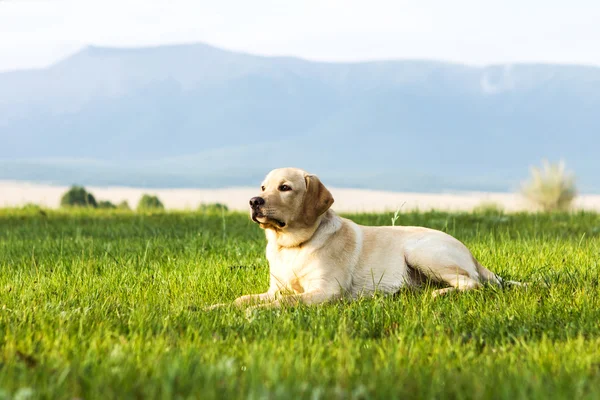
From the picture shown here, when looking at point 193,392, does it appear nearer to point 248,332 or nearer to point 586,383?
point 248,332

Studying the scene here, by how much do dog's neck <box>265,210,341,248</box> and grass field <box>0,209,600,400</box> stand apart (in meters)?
0.65

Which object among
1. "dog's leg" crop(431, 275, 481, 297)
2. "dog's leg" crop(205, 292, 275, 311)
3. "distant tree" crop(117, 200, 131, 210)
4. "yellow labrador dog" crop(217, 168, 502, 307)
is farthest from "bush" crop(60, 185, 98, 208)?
"dog's leg" crop(431, 275, 481, 297)

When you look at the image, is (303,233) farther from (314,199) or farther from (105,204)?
(105,204)

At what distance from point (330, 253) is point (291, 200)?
561mm

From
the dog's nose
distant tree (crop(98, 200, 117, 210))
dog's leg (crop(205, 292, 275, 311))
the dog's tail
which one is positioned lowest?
dog's leg (crop(205, 292, 275, 311))

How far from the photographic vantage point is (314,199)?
5477 millimetres

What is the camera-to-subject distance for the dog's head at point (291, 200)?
5266 mm

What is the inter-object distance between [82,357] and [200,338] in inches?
26.2

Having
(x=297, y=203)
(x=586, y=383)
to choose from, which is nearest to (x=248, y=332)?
(x=297, y=203)

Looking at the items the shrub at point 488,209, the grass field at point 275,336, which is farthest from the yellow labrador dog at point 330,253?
the shrub at point 488,209

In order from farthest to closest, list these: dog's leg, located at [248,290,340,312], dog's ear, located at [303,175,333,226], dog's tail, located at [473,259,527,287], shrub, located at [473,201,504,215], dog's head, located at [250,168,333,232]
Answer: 1. shrub, located at [473,201,504,215]
2. dog's tail, located at [473,259,527,287]
3. dog's ear, located at [303,175,333,226]
4. dog's head, located at [250,168,333,232]
5. dog's leg, located at [248,290,340,312]

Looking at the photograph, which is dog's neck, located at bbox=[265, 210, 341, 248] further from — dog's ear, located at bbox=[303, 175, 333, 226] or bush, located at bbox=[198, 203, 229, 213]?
bush, located at bbox=[198, 203, 229, 213]

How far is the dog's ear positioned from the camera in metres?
5.45

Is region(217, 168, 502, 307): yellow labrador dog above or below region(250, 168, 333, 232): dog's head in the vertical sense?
below
